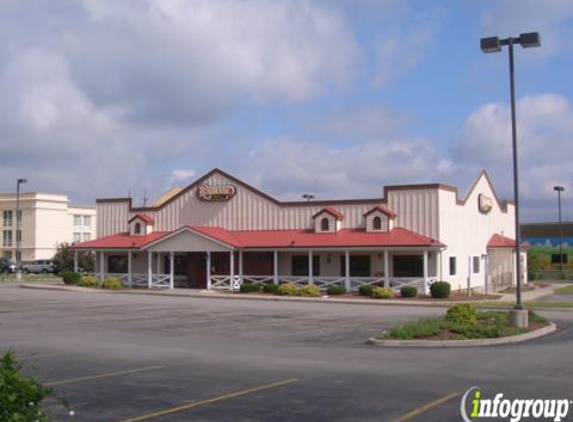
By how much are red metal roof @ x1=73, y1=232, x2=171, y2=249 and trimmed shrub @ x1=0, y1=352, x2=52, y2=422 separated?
42.1 m

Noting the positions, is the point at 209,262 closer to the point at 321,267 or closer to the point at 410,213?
the point at 321,267

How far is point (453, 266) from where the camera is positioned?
144 feet

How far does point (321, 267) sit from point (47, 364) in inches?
1234

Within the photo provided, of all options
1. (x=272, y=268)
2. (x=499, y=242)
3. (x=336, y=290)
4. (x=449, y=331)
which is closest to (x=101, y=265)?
(x=272, y=268)

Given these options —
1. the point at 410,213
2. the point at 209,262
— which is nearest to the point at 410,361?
the point at 410,213

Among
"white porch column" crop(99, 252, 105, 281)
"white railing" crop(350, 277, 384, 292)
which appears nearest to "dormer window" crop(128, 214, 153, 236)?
"white porch column" crop(99, 252, 105, 281)

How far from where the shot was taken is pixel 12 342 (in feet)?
60.3

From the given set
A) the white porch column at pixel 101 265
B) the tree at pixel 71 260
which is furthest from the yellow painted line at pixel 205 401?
the tree at pixel 71 260

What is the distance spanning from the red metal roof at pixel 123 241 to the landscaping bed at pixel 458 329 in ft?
98.9

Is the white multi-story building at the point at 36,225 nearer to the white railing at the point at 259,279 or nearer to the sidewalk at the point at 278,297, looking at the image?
the sidewalk at the point at 278,297

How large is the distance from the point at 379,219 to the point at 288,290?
21.3ft

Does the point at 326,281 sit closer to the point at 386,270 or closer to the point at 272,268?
the point at 386,270

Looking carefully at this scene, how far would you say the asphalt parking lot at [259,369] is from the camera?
10.1 m

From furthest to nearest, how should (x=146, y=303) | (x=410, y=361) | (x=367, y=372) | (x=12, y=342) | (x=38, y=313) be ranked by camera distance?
1. (x=146, y=303)
2. (x=38, y=313)
3. (x=12, y=342)
4. (x=410, y=361)
5. (x=367, y=372)
